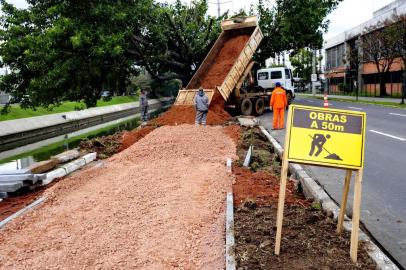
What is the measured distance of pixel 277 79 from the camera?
2491cm

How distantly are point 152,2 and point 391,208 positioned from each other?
74.2ft

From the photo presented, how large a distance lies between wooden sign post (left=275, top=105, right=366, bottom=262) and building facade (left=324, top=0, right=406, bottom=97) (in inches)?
1335

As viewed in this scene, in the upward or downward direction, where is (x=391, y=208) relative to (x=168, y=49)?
downward

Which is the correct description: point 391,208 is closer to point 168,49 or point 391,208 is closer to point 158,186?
point 158,186

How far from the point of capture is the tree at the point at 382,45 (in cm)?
3154

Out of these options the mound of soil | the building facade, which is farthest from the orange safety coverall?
the building facade

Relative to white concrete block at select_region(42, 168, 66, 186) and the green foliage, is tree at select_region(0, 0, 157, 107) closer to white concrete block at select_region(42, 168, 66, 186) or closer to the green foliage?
white concrete block at select_region(42, 168, 66, 186)

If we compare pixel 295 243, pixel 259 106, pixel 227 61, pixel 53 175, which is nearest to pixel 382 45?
pixel 259 106

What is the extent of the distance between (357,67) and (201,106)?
3176 cm

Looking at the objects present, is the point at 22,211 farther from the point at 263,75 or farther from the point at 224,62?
the point at 263,75

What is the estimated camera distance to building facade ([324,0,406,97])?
41.2m

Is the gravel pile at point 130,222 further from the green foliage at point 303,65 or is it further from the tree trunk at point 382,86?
the green foliage at point 303,65

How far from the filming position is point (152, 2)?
25391mm

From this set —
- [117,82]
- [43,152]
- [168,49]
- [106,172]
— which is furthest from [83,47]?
[106,172]
